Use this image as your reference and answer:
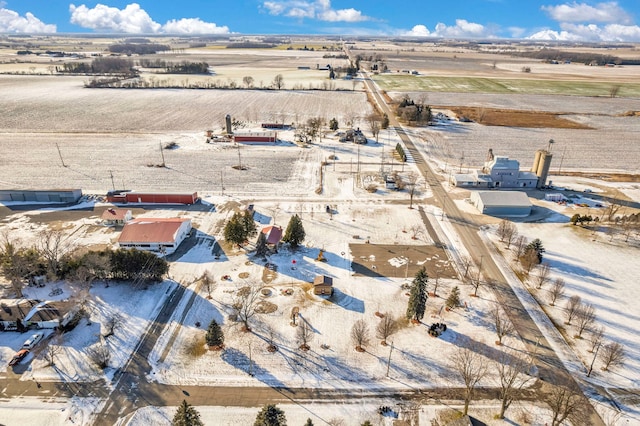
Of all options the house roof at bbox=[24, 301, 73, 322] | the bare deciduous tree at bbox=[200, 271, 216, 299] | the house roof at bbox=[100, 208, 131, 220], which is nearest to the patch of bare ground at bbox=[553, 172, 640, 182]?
the bare deciduous tree at bbox=[200, 271, 216, 299]

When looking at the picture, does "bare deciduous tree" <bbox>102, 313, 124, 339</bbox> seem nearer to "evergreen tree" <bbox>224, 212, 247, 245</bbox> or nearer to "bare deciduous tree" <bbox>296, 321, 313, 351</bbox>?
"evergreen tree" <bbox>224, 212, 247, 245</bbox>

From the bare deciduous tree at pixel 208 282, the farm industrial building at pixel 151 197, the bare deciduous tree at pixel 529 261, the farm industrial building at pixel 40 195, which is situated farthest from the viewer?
the farm industrial building at pixel 151 197

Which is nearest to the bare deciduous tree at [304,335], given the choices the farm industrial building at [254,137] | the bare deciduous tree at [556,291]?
the bare deciduous tree at [556,291]

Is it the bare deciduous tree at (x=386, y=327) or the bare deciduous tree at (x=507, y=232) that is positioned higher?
the bare deciduous tree at (x=507, y=232)

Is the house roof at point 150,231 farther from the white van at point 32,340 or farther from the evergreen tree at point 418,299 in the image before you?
the evergreen tree at point 418,299

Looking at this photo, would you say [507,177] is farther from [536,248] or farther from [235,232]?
[235,232]
